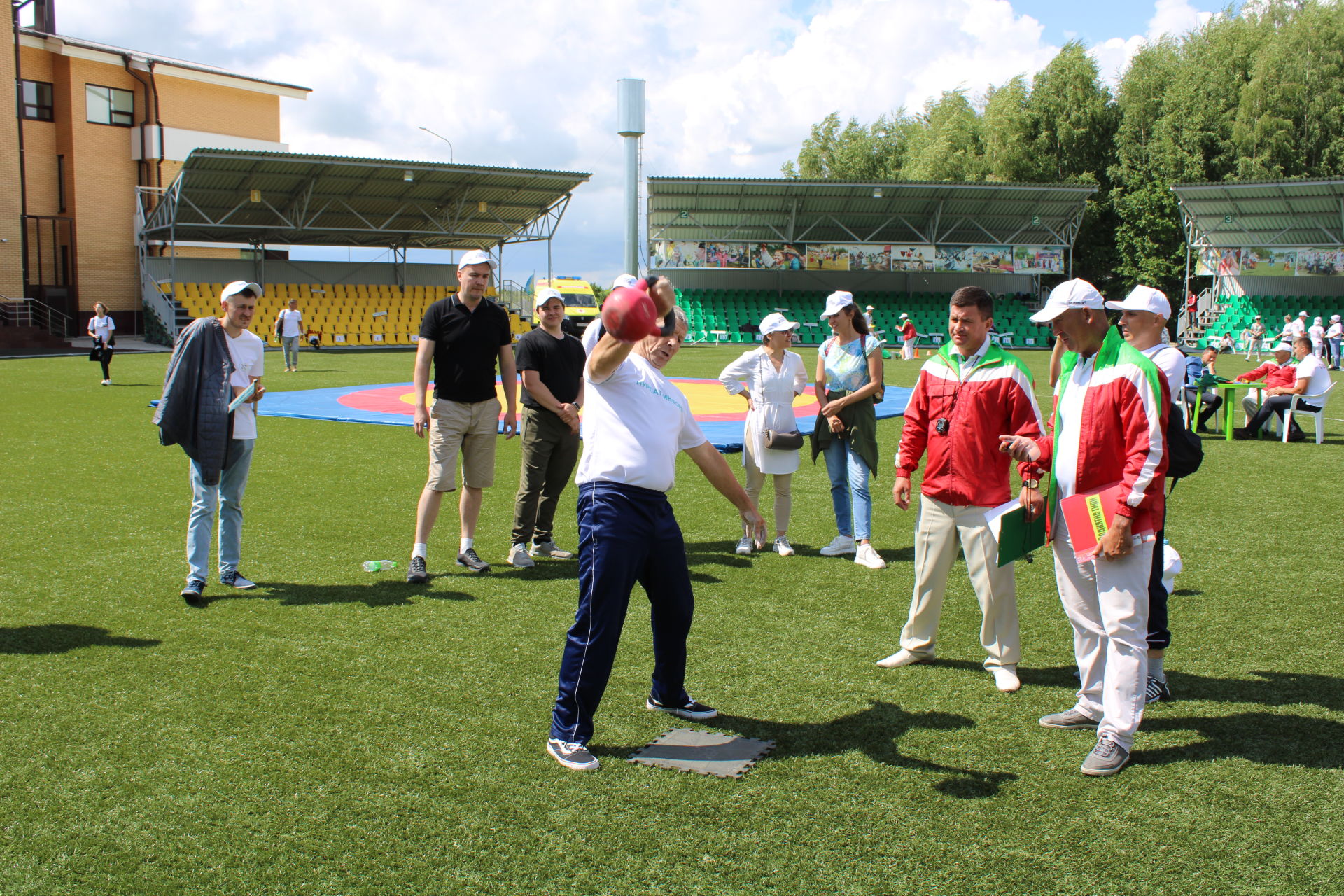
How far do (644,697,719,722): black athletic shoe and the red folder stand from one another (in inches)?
68.7

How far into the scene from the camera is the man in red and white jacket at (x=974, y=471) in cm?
503

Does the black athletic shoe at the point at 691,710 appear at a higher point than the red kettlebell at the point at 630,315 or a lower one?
lower

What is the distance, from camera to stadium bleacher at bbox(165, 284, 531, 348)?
38.3 metres

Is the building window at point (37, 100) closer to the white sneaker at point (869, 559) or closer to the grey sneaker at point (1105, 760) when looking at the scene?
the white sneaker at point (869, 559)

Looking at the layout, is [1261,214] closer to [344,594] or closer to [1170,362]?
[1170,362]

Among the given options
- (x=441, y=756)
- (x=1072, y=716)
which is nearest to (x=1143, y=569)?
(x=1072, y=716)

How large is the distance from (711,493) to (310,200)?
111 feet

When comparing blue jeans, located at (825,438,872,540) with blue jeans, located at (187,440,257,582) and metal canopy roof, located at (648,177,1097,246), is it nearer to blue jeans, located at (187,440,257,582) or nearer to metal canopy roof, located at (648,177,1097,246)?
blue jeans, located at (187,440,257,582)

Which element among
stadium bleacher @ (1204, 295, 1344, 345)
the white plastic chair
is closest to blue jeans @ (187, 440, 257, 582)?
the white plastic chair

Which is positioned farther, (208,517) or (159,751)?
(208,517)

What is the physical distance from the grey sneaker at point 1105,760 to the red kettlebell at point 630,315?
2459 millimetres

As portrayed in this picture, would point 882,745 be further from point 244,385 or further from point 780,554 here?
point 244,385

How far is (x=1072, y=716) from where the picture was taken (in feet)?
14.9

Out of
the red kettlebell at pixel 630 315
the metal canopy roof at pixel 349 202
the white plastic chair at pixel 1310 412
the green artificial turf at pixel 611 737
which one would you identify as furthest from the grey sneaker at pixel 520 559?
the metal canopy roof at pixel 349 202
